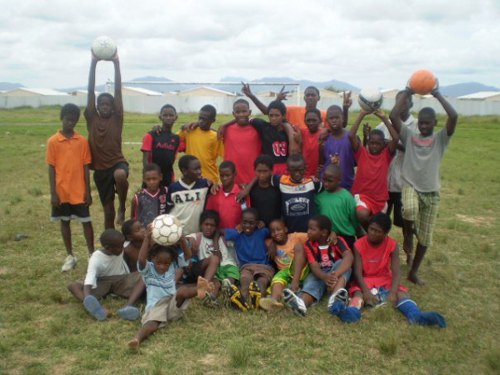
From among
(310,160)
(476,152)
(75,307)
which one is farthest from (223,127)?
(476,152)

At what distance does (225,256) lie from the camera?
18.3ft

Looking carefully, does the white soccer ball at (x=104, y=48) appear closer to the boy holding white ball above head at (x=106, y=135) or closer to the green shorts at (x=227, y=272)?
the boy holding white ball above head at (x=106, y=135)

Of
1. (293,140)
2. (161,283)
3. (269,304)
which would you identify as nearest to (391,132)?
(293,140)

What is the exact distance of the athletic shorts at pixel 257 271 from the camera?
5355 millimetres

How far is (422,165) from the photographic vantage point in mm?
5598

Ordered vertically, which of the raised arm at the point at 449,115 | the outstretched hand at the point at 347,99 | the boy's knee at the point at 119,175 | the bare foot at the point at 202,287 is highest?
the outstretched hand at the point at 347,99

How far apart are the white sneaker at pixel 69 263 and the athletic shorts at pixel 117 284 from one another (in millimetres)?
995

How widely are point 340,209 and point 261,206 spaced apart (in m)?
0.85

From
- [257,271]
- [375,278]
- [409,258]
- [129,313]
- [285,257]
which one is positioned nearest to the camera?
[129,313]

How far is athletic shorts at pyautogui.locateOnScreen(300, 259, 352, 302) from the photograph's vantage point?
509 cm

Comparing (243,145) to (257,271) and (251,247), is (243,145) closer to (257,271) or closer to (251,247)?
(251,247)

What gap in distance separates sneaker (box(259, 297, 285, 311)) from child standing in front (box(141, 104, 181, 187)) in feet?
8.04

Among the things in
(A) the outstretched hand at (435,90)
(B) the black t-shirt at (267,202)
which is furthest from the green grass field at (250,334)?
(A) the outstretched hand at (435,90)

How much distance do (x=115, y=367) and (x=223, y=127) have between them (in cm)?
327
